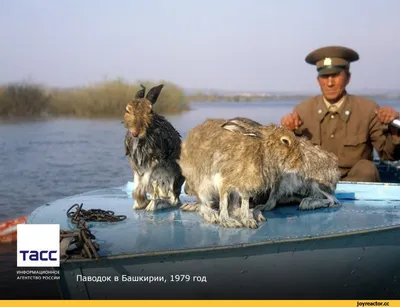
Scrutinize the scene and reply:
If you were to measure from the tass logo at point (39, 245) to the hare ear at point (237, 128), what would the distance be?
5.49 ft

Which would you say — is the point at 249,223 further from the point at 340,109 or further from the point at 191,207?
the point at 340,109

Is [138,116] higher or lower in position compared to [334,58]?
lower

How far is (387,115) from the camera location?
7.54 m

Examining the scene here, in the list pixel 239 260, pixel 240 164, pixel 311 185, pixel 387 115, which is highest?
pixel 387 115

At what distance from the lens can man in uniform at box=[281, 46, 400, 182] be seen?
7910 millimetres

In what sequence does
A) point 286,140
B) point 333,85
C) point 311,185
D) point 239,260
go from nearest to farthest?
point 239,260, point 286,140, point 311,185, point 333,85

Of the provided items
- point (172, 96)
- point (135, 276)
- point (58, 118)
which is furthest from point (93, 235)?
point (58, 118)

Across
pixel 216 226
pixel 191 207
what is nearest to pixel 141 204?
pixel 191 207

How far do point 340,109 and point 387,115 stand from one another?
0.66m

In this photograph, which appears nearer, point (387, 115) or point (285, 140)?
point (285, 140)

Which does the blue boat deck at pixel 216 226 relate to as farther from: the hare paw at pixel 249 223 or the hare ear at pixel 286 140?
the hare ear at pixel 286 140

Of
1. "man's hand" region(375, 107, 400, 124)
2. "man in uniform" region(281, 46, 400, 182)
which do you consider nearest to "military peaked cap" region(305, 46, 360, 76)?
"man in uniform" region(281, 46, 400, 182)

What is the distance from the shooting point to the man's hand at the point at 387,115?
7.52m

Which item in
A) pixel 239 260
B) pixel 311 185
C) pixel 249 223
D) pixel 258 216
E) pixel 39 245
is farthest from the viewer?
pixel 311 185
